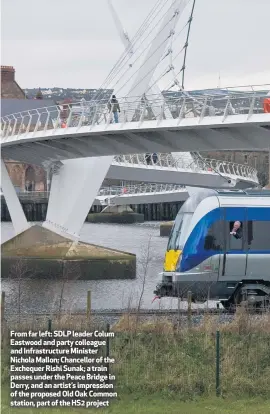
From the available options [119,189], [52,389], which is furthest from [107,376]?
[119,189]

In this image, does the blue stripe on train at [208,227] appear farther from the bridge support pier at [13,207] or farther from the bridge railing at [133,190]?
the bridge railing at [133,190]

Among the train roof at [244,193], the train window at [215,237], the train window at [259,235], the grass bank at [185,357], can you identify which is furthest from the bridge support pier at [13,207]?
the grass bank at [185,357]

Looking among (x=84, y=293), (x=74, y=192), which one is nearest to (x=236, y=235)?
(x=84, y=293)

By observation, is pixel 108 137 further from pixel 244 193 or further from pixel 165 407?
pixel 165 407

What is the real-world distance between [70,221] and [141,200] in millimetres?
52849

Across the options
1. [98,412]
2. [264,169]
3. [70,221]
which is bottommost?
[98,412]

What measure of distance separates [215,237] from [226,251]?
40 cm

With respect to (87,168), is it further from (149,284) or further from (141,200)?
(141,200)

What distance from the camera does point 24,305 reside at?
31.5 m

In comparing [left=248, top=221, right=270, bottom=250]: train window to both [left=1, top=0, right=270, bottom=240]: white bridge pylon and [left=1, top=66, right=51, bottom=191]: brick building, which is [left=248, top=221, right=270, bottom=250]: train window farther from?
[left=1, top=66, right=51, bottom=191]: brick building

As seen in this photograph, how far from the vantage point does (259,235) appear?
23.9 m

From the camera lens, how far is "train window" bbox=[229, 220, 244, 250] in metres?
23.8

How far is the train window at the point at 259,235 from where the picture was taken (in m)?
23.9

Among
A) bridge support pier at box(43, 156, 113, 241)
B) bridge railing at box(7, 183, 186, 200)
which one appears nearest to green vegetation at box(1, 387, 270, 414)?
bridge support pier at box(43, 156, 113, 241)
